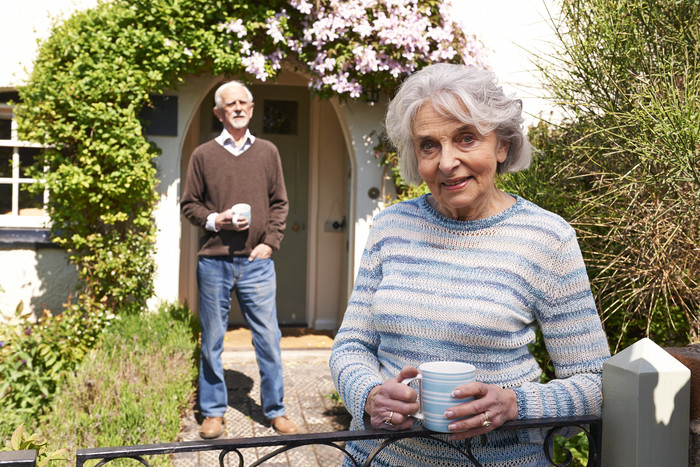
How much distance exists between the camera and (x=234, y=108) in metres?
4.39

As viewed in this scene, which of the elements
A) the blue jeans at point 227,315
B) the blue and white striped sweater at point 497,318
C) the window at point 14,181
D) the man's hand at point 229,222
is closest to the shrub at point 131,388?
the blue jeans at point 227,315

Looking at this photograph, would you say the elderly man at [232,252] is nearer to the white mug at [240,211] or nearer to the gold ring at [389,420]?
the white mug at [240,211]

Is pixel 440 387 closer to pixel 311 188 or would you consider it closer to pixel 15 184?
pixel 15 184

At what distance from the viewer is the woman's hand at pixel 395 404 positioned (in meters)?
1.48

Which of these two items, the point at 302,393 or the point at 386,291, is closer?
the point at 386,291

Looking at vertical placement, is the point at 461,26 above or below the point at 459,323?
above

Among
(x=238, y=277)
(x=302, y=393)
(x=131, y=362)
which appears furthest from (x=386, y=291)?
(x=302, y=393)

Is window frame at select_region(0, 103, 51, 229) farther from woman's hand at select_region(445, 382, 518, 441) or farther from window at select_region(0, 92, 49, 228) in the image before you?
woman's hand at select_region(445, 382, 518, 441)

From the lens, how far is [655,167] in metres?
3.15

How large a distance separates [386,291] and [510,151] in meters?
0.52

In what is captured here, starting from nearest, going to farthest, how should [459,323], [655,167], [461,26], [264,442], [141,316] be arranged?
[264,442], [459,323], [655,167], [141,316], [461,26]

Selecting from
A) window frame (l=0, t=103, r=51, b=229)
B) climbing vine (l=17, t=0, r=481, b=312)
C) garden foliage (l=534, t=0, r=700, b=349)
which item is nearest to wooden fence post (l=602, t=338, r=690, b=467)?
garden foliage (l=534, t=0, r=700, b=349)

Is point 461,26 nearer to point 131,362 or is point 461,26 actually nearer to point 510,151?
point 131,362

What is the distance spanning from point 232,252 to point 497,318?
2.88 meters
